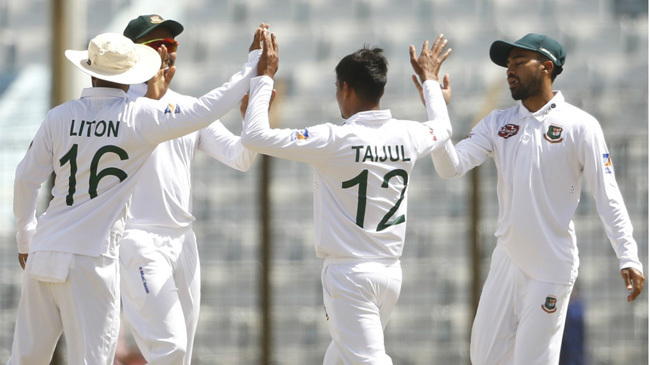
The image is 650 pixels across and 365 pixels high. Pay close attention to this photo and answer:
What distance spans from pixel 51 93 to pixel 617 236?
3.47 meters

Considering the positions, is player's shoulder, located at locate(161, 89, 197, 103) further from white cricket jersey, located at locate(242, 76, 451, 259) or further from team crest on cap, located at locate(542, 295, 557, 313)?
team crest on cap, located at locate(542, 295, 557, 313)

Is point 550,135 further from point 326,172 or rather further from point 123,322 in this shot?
point 123,322

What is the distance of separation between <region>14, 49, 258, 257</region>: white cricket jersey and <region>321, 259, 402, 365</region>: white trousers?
0.87m

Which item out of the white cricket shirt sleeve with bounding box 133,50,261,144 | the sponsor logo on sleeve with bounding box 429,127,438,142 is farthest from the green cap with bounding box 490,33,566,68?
the white cricket shirt sleeve with bounding box 133,50,261,144

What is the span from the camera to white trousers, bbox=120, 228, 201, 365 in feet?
17.4

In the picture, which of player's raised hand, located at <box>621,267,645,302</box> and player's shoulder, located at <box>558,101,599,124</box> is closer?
player's raised hand, located at <box>621,267,645,302</box>

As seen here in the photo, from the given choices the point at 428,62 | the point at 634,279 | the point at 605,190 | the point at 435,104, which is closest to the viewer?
the point at 634,279

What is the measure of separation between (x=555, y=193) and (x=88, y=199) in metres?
2.12

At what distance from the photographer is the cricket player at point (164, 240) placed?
531 cm

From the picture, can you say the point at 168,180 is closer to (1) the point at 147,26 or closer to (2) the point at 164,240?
(2) the point at 164,240

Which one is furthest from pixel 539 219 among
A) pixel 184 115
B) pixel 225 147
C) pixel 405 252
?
pixel 405 252

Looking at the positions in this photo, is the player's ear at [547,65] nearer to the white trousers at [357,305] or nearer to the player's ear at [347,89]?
the player's ear at [347,89]

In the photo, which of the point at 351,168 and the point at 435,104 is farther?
the point at 435,104

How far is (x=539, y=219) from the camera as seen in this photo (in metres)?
5.30
